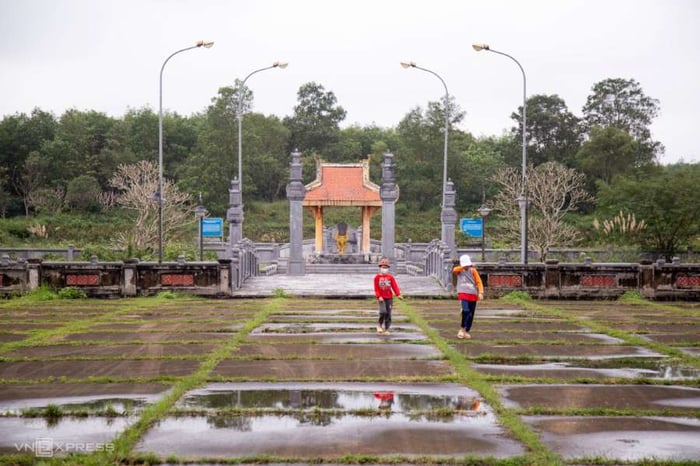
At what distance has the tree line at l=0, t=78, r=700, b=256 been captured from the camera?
65500 mm

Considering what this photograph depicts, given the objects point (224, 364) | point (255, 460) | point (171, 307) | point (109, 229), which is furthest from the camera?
point (109, 229)

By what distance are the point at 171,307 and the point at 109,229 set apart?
40.3 m

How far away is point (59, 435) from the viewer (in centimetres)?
905

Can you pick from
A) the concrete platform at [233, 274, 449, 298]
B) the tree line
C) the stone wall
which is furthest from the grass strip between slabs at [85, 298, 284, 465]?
the tree line

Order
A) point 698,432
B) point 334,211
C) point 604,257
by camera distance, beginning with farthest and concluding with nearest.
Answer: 1. point 334,211
2. point 604,257
3. point 698,432

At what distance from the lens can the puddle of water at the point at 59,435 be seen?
8547mm

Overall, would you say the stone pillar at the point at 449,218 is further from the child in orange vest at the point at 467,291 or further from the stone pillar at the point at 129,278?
the child in orange vest at the point at 467,291

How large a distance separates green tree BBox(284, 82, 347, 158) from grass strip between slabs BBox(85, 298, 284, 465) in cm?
6166

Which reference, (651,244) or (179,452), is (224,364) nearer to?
(179,452)

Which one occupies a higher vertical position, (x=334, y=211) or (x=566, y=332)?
(x=334, y=211)

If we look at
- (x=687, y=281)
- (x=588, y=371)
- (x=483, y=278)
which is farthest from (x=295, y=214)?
(x=588, y=371)

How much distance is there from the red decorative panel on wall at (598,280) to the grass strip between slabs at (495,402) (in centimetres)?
914

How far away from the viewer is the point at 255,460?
8219 mm

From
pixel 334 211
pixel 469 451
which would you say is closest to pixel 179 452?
pixel 469 451
